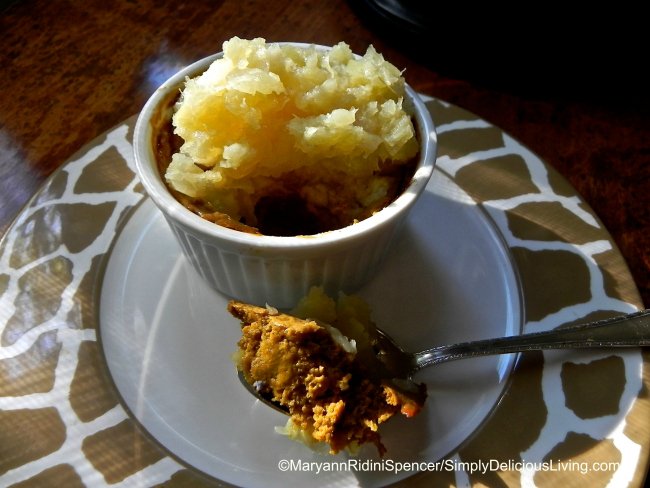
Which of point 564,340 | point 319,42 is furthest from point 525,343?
point 319,42

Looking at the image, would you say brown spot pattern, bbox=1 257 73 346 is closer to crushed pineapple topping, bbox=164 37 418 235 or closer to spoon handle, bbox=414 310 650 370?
crushed pineapple topping, bbox=164 37 418 235

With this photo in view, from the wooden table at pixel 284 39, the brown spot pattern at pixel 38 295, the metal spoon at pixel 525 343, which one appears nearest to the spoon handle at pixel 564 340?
the metal spoon at pixel 525 343

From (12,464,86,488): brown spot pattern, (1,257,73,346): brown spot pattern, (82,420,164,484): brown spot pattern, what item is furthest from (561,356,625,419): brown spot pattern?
(1,257,73,346): brown spot pattern

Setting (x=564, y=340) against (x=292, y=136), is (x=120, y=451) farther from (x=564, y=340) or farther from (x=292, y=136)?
(x=564, y=340)

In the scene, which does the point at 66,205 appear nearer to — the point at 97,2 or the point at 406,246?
the point at 406,246

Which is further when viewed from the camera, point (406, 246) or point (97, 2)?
point (97, 2)

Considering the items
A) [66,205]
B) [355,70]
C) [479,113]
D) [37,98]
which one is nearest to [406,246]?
[355,70]
